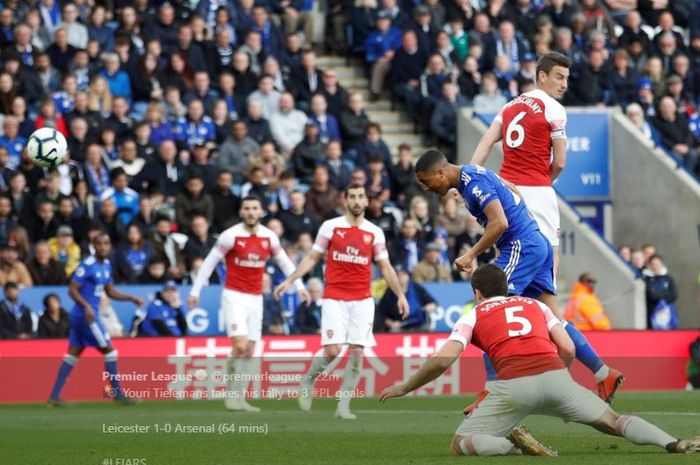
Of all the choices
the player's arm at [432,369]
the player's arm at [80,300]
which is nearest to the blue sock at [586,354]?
the player's arm at [432,369]

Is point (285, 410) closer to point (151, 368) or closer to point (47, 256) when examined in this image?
point (151, 368)

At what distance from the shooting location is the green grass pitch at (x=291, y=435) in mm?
10844

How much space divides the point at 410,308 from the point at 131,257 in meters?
4.09

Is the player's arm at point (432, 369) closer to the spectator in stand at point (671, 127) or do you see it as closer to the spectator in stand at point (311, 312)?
the spectator in stand at point (311, 312)

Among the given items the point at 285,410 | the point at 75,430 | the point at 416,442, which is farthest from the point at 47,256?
the point at 416,442

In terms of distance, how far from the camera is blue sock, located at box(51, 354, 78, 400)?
19016mm

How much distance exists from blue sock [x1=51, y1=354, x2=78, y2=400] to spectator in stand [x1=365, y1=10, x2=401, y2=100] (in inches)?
A: 408

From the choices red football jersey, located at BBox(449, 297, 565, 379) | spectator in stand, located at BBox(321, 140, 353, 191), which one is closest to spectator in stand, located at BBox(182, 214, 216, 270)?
spectator in stand, located at BBox(321, 140, 353, 191)

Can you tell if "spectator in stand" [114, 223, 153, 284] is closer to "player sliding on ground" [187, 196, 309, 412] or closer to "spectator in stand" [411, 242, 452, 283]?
"player sliding on ground" [187, 196, 309, 412]

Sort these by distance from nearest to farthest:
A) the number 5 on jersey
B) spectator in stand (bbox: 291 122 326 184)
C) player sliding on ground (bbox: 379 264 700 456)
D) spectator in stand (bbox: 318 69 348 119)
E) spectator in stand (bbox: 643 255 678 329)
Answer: player sliding on ground (bbox: 379 264 700 456) → the number 5 on jersey → spectator in stand (bbox: 643 255 678 329) → spectator in stand (bbox: 291 122 326 184) → spectator in stand (bbox: 318 69 348 119)

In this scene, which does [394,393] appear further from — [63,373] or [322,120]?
[322,120]

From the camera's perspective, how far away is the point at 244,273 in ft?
59.8

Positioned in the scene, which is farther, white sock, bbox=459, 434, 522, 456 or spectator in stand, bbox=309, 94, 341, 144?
spectator in stand, bbox=309, 94, 341, 144

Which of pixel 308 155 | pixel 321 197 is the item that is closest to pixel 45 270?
pixel 321 197
